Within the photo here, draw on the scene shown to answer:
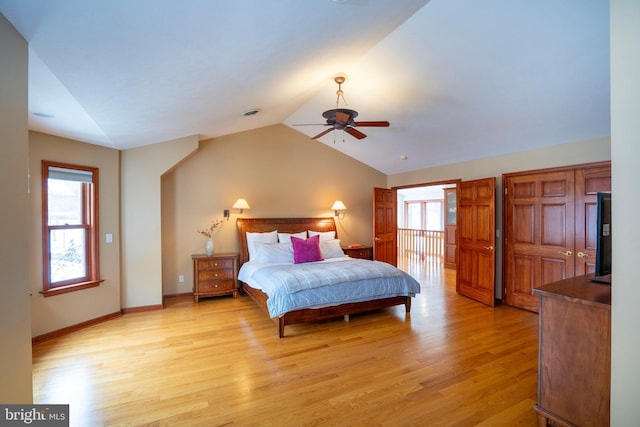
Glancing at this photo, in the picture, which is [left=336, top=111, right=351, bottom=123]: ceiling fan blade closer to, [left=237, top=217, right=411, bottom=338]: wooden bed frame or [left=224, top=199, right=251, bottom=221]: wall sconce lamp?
[left=237, top=217, right=411, bottom=338]: wooden bed frame

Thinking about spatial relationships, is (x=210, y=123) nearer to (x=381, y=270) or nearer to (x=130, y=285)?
(x=130, y=285)

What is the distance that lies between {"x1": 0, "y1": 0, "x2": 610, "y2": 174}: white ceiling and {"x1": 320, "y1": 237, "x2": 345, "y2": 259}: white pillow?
8.44 feet

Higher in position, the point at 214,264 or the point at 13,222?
the point at 13,222

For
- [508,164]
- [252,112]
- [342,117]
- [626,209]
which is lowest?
[626,209]

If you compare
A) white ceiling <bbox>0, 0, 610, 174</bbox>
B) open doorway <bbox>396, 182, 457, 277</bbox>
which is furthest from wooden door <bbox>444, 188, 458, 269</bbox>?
white ceiling <bbox>0, 0, 610, 174</bbox>

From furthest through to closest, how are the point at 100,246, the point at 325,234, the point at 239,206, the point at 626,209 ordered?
the point at 325,234 → the point at 239,206 → the point at 100,246 → the point at 626,209

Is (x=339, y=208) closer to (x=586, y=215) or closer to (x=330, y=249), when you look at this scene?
(x=330, y=249)

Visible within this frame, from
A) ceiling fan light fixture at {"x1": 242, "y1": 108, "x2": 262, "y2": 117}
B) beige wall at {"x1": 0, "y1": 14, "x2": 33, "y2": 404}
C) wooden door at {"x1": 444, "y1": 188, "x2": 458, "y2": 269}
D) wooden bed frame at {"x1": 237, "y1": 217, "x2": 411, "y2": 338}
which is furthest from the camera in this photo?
wooden door at {"x1": 444, "y1": 188, "x2": 458, "y2": 269}

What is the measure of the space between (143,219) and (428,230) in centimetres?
878

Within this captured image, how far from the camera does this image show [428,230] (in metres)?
10.0

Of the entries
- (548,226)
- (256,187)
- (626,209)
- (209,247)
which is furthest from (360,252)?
(626,209)

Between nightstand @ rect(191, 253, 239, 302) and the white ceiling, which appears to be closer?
the white ceiling

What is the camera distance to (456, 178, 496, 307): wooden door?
182 inches

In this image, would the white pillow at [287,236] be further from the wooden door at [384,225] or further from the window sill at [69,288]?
the window sill at [69,288]
